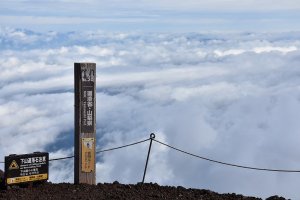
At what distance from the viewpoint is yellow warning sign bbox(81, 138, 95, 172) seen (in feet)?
38.9

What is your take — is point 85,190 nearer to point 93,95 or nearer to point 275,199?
point 93,95

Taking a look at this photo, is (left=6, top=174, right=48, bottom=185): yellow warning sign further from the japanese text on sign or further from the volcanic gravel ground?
the japanese text on sign

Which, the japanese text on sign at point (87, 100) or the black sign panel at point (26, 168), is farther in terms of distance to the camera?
the japanese text on sign at point (87, 100)

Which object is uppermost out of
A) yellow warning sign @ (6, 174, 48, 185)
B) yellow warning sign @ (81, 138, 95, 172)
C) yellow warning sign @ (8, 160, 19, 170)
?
yellow warning sign @ (81, 138, 95, 172)

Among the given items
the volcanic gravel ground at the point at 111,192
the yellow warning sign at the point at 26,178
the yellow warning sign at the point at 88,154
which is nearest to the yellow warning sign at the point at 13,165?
the yellow warning sign at the point at 26,178

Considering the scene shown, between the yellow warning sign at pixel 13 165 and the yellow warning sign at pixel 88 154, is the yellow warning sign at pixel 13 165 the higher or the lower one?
the lower one

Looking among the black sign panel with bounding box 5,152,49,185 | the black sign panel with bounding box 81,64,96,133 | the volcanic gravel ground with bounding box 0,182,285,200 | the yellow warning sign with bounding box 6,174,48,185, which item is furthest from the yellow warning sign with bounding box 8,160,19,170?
the black sign panel with bounding box 81,64,96,133

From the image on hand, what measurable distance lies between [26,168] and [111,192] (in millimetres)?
2045

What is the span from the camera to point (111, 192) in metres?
10.8

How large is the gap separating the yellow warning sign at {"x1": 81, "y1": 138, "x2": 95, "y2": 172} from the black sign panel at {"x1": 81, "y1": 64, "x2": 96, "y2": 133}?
252 mm

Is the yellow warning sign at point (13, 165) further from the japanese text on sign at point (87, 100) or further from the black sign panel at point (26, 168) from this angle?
the japanese text on sign at point (87, 100)

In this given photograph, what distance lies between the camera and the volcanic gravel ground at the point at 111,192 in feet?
34.3

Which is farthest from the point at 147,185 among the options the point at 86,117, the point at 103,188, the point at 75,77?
the point at 75,77

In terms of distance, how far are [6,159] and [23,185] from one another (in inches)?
30.9
